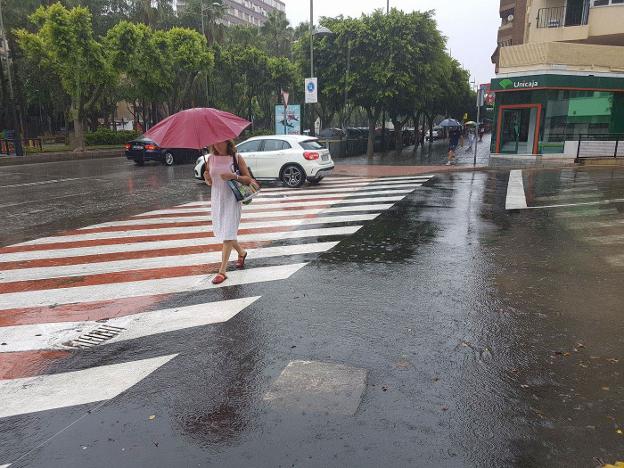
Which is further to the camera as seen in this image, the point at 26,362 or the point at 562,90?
the point at 562,90

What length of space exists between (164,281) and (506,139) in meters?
22.8

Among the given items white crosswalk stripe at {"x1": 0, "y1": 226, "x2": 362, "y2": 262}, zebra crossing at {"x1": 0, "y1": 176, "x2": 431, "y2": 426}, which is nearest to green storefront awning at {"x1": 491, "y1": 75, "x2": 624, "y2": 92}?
zebra crossing at {"x1": 0, "y1": 176, "x2": 431, "y2": 426}

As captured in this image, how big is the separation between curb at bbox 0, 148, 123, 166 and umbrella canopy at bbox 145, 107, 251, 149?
24.0 metres

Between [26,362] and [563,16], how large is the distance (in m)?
30.6

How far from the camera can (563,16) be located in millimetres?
26484

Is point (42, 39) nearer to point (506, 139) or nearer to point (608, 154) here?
point (506, 139)

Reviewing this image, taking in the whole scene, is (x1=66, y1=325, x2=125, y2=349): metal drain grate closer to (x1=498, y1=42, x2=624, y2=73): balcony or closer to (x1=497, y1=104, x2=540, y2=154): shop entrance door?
(x1=497, y1=104, x2=540, y2=154): shop entrance door

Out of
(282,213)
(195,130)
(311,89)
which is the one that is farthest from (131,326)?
(311,89)

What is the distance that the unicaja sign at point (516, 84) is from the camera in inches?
912

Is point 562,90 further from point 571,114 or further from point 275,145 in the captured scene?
point 275,145

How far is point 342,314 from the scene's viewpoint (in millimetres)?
4992

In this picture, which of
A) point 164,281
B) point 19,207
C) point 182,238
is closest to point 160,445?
point 164,281

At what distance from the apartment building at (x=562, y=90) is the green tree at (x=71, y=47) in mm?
22513

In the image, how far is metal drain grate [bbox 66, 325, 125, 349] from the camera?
447 cm
